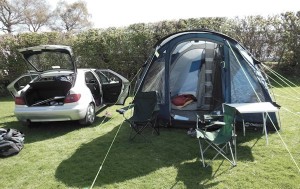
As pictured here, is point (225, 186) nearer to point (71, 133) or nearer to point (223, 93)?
point (223, 93)

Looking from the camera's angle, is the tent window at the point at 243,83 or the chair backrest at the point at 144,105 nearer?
the tent window at the point at 243,83

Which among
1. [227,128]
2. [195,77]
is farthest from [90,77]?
[227,128]

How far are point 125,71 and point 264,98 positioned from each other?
7.60 meters

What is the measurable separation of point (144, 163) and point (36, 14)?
3863 cm

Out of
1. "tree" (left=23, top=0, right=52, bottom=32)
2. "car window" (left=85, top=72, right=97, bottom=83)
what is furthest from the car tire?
"tree" (left=23, top=0, right=52, bottom=32)

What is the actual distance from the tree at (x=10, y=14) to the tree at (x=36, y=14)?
2.32 feet

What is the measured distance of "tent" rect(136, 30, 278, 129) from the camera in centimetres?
589

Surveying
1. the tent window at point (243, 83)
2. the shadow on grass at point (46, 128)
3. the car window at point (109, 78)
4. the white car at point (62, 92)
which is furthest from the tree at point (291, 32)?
the shadow on grass at point (46, 128)

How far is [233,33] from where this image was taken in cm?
1212

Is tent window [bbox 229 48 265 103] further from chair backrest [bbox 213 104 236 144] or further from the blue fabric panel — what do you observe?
the blue fabric panel

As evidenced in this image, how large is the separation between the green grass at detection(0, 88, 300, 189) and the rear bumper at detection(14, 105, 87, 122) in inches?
14.9

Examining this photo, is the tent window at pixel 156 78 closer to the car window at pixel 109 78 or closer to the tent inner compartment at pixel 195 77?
the tent inner compartment at pixel 195 77

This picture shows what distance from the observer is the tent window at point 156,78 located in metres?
6.60

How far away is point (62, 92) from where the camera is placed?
727 centimetres
